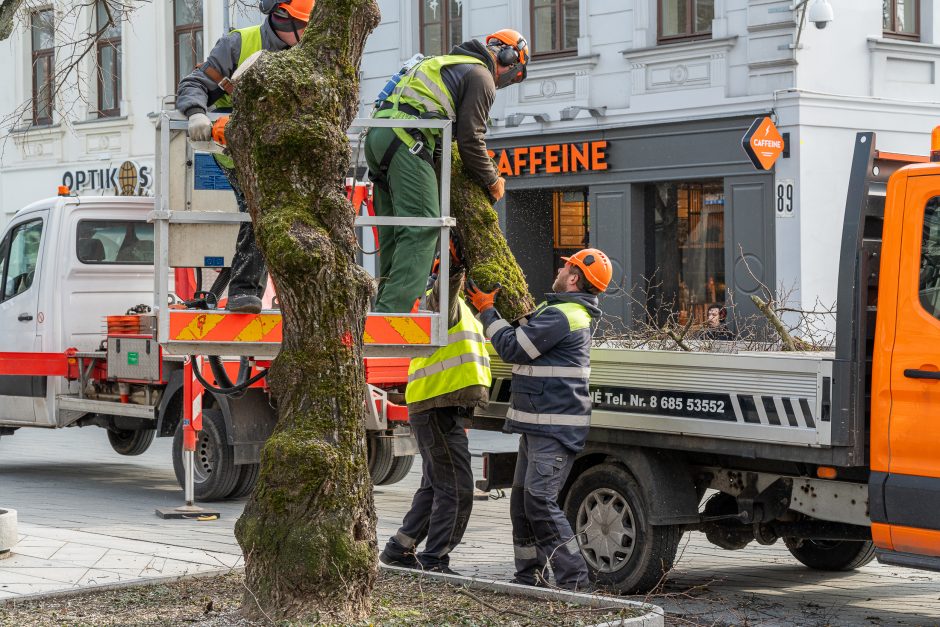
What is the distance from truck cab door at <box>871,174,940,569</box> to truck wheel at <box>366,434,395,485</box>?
5.10m

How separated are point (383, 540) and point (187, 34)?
17640 millimetres

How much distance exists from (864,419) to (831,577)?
2.10 metres

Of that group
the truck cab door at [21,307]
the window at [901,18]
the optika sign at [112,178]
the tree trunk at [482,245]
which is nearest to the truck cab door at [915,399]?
the tree trunk at [482,245]

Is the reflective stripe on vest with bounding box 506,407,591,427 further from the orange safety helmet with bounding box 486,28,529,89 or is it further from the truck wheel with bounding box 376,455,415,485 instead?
the truck wheel with bounding box 376,455,415,485

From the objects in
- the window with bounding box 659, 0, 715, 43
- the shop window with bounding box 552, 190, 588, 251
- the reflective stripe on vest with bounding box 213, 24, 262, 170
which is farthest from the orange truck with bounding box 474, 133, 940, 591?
the shop window with bounding box 552, 190, 588, 251

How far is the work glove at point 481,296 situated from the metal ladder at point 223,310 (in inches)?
9.6

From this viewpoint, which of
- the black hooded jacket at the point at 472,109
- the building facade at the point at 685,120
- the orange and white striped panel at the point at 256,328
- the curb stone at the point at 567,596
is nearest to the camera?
the curb stone at the point at 567,596

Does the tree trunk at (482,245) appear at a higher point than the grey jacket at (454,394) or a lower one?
higher

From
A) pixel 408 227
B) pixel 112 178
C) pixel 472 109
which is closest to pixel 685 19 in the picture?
pixel 112 178

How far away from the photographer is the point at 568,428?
7035 millimetres

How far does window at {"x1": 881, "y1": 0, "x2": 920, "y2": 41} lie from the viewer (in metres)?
18.4

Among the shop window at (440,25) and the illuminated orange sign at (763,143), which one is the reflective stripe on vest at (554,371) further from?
the shop window at (440,25)

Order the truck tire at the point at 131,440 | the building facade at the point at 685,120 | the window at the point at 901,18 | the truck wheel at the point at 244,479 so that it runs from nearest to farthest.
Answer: the truck wheel at the point at 244,479, the truck tire at the point at 131,440, the building facade at the point at 685,120, the window at the point at 901,18

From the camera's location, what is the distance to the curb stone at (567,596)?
5445 mm
